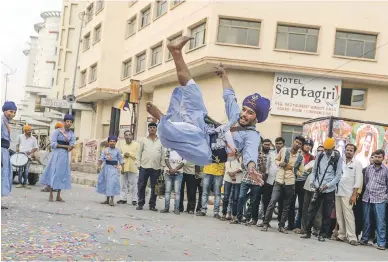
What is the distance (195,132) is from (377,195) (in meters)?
5.47

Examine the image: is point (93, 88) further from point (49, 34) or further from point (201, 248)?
point (49, 34)

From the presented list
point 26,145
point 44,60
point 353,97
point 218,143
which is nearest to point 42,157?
point 26,145

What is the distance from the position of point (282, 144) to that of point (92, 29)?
30.0 metres

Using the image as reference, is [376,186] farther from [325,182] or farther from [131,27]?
[131,27]

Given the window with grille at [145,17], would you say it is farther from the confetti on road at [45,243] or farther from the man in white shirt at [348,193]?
the confetti on road at [45,243]

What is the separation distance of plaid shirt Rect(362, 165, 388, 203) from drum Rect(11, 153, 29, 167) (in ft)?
29.5

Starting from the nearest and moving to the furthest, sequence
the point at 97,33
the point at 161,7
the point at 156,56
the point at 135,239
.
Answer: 1. the point at 135,239
2. the point at 156,56
3. the point at 161,7
4. the point at 97,33

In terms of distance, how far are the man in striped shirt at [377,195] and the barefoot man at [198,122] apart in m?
4.92

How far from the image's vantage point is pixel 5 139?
30.7 feet

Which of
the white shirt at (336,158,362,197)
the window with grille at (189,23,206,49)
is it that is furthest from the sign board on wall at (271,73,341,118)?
the white shirt at (336,158,362,197)

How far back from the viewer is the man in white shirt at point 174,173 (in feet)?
39.1

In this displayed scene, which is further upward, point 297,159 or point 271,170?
point 297,159

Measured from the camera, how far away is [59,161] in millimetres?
11891

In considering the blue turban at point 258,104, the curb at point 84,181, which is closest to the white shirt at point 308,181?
the blue turban at point 258,104
